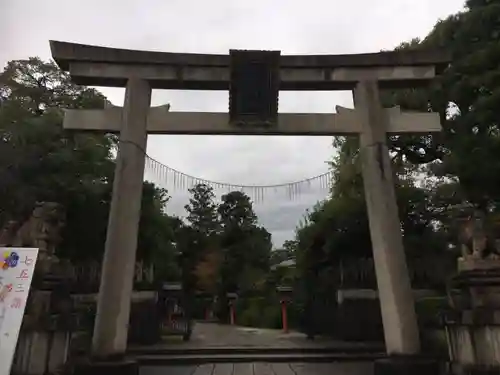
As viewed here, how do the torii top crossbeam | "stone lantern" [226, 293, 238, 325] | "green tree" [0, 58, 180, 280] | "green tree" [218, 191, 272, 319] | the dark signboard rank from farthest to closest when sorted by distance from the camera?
"green tree" [218, 191, 272, 319], "stone lantern" [226, 293, 238, 325], "green tree" [0, 58, 180, 280], the dark signboard, the torii top crossbeam

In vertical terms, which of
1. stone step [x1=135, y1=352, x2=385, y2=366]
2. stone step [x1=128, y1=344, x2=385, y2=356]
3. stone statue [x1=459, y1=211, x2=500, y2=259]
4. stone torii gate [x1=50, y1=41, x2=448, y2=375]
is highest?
stone torii gate [x1=50, y1=41, x2=448, y2=375]

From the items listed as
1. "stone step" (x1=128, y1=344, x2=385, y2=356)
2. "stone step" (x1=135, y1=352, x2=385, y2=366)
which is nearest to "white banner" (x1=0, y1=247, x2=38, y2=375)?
"stone step" (x1=135, y1=352, x2=385, y2=366)

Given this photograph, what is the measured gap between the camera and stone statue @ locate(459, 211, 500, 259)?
22.9 ft

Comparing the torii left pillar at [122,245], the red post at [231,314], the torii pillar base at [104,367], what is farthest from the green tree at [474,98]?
the red post at [231,314]

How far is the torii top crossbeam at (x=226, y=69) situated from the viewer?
8.01 m

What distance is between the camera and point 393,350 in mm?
7102

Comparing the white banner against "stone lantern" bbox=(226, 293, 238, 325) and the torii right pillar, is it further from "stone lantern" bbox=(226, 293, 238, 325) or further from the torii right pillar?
"stone lantern" bbox=(226, 293, 238, 325)

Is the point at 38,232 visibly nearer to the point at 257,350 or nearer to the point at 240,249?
the point at 257,350

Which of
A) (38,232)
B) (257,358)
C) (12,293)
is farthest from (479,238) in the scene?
(38,232)

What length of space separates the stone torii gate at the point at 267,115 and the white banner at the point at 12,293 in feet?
5.90

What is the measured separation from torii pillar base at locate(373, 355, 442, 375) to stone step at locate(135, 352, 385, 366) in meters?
2.52

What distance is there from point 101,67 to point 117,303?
408 centimetres

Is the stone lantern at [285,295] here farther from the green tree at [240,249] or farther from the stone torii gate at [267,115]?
the stone torii gate at [267,115]

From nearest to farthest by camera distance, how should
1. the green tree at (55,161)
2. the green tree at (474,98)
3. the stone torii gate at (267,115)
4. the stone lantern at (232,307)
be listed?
1. the stone torii gate at (267,115)
2. the green tree at (474,98)
3. the green tree at (55,161)
4. the stone lantern at (232,307)
